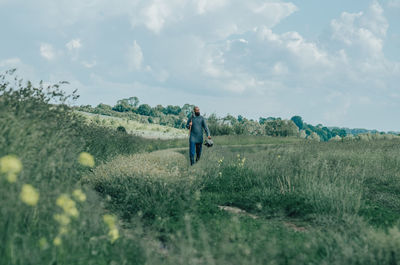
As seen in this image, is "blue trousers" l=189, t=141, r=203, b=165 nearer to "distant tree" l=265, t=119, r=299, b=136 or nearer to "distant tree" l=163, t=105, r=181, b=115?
"distant tree" l=265, t=119, r=299, b=136

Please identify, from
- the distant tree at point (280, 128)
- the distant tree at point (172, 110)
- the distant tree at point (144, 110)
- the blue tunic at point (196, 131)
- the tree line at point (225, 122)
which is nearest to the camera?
the blue tunic at point (196, 131)

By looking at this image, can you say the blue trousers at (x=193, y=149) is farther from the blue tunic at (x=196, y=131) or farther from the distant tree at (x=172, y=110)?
the distant tree at (x=172, y=110)

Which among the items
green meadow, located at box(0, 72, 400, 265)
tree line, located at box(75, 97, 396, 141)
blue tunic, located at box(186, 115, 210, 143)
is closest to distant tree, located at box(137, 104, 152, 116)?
tree line, located at box(75, 97, 396, 141)

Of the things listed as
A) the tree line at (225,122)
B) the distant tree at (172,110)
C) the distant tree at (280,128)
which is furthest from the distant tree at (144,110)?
the distant tree at (280,128)

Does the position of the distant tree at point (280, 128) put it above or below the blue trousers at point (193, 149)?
above

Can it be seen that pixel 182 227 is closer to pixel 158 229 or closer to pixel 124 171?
pixel 158 229

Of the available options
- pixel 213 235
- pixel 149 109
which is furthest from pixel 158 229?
pixel 149 109

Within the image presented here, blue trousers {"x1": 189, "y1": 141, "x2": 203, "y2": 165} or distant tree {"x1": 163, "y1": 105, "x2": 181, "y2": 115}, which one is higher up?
distant tree {"x1": 163, "y1": 105, "x2": 181, "y2": 115}

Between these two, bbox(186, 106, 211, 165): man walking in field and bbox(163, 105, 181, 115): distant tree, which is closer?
bbox(186, 106, 211, 165): man walking in field

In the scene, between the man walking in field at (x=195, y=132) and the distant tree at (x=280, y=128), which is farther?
the distant tree at (x=280, y=128)

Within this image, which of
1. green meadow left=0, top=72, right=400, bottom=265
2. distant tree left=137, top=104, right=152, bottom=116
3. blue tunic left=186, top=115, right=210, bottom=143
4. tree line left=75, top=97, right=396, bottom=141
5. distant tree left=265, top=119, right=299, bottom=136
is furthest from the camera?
distant tree left=137, top=104, right=152, bottom=116

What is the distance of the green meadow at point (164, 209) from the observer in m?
3.20

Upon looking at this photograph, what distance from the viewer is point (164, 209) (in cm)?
554

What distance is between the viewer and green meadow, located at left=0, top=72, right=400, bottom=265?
126 inches
